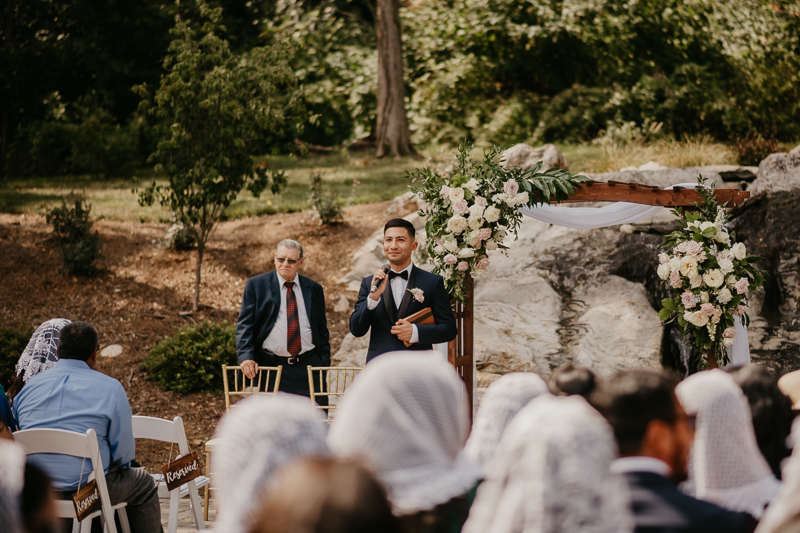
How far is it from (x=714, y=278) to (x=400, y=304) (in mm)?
3206

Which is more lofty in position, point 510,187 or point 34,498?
point 510,187

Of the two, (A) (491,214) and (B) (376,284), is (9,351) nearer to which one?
(B) (376,284)

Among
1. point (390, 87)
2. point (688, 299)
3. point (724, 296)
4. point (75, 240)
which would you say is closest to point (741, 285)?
point (724, 296)

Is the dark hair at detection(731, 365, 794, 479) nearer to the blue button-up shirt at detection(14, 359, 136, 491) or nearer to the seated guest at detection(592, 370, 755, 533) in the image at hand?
the seated guest at detection(592, 370, 755, 533)

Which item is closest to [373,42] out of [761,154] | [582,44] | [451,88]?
[451,88]

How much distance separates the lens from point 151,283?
32.2ft

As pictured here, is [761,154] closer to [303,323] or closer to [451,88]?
[451,88]

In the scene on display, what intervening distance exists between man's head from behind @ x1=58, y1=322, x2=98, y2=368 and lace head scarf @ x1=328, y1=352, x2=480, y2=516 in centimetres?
265

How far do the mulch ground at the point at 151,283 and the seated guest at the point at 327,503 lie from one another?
19.1 feet

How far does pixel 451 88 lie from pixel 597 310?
1095 cm

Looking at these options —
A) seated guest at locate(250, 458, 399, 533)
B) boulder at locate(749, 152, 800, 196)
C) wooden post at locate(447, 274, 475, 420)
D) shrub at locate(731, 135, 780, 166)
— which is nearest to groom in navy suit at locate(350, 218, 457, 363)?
wooden post at locate(447, 274, 475, 420)

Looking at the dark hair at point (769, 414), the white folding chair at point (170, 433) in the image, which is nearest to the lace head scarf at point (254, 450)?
the dark hair at point (769, 414)

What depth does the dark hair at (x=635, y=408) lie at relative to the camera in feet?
6.64

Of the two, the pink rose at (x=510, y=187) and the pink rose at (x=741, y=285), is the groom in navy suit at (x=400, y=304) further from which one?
the pink rose at (x=741, y=285)
